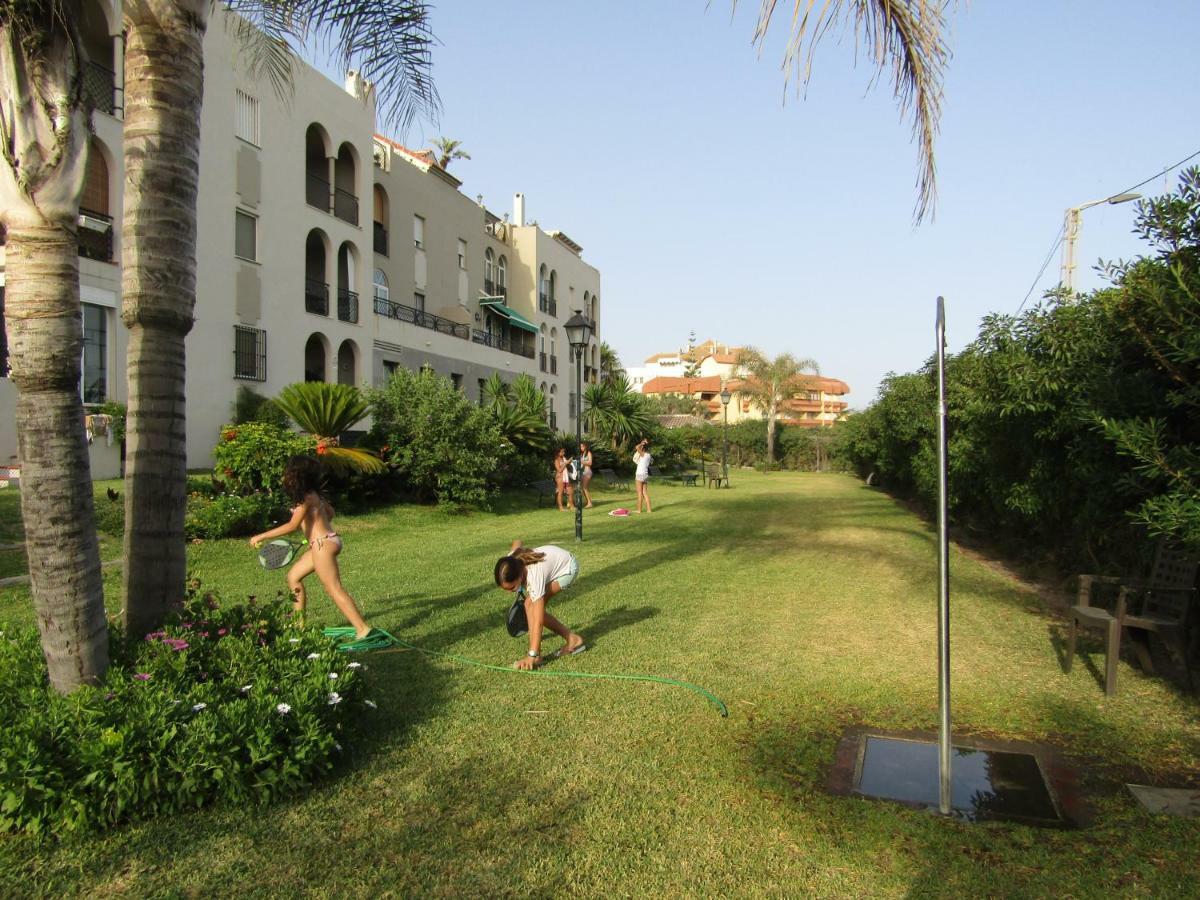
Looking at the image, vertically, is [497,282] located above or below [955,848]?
above

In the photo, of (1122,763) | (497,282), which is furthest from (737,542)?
(497,282)

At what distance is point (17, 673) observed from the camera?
4.11m

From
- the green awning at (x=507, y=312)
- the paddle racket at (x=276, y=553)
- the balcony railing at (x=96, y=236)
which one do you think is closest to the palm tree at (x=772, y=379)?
the green awning at (x=507, y=312)

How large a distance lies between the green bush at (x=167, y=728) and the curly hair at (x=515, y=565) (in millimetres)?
1413

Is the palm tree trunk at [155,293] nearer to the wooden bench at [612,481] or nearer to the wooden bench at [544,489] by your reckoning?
the wooden bench at [544,489]

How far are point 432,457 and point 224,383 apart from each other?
650cm

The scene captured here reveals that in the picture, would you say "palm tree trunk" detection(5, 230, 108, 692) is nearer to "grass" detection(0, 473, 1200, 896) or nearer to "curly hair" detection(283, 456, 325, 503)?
"grass" detection(0, 473, 1200, 896)

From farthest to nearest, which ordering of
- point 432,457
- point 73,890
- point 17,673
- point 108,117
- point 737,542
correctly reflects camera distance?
1. point 432,457
2. point 108,117
3. point 737,542
4. point 17,673
5. point 73,890

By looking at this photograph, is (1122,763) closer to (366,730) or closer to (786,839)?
(786,839)

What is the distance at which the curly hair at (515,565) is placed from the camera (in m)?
5.83

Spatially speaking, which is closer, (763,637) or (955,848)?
(955,848)

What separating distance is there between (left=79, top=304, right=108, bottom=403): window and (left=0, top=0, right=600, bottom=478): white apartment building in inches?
1.2

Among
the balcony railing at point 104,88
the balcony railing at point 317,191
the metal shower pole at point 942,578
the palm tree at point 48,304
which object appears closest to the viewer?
the metal shower pole at point 942,578

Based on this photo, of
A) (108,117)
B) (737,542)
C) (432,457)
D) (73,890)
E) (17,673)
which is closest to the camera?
(73,890)
